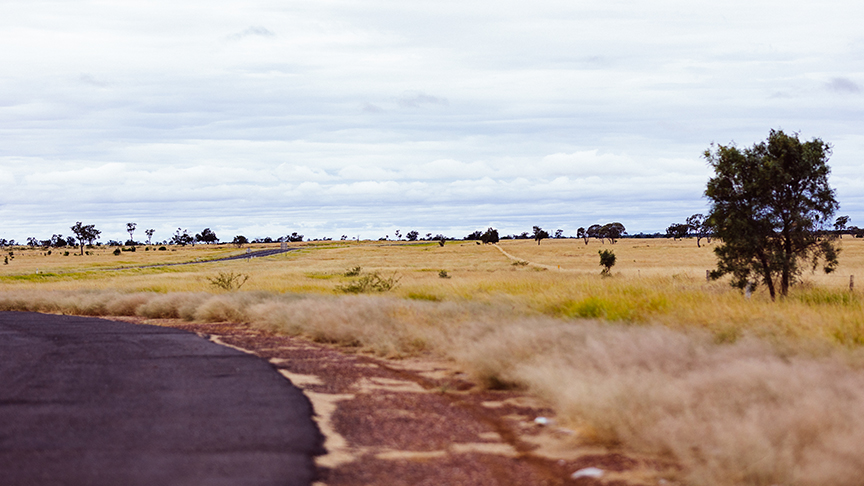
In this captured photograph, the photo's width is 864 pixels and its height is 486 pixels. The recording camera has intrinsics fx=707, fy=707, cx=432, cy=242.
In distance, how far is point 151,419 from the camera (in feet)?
26.7

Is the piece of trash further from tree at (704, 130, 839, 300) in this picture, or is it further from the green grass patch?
tree at (704, 130, 839, 300)

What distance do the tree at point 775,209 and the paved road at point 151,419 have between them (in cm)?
1419

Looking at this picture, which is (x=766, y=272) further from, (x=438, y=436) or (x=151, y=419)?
(x=151, y=419)

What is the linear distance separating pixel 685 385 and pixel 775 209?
14165 millimetres

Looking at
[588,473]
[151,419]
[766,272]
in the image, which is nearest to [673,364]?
[588,473]

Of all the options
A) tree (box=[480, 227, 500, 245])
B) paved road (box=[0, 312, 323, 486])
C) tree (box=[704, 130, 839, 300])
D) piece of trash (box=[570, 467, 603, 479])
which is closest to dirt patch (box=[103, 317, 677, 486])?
piece of trash (box=[570, 467, 603, 479])

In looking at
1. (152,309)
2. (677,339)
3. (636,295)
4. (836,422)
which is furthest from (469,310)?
(152,309)

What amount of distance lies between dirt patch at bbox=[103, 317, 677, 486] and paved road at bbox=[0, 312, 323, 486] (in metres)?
0.42

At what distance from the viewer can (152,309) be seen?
2348 centimetres

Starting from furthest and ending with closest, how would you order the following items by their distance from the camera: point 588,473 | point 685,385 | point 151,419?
1. point 151,419
2. point 685,385
3. point 588,473

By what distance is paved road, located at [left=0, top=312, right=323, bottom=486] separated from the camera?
6.13 metres

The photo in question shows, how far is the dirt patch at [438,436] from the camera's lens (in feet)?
20.7

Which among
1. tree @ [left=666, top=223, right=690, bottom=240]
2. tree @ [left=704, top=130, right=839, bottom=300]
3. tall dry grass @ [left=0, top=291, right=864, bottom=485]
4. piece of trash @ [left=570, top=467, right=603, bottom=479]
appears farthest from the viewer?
tree @ [left=666, top=223, right=690, bottom=240]

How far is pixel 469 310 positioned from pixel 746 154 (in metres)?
10.2
